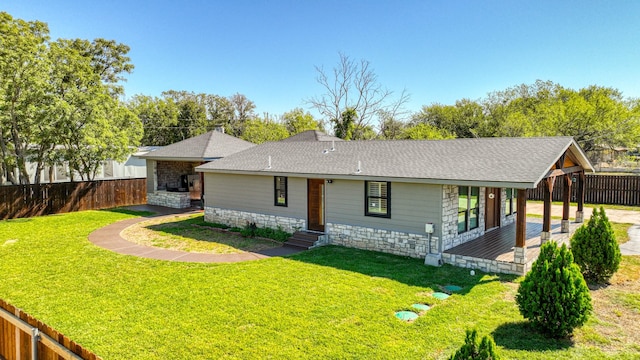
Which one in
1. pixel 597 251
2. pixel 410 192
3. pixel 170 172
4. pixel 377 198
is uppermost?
pixel 170 172

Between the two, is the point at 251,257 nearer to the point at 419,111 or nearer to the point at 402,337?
the point at 402,337

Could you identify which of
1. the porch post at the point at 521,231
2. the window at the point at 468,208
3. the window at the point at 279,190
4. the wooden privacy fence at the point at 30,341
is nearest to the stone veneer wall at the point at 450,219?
the window at the point at 468,208

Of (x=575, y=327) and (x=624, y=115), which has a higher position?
(x=624, y=115)

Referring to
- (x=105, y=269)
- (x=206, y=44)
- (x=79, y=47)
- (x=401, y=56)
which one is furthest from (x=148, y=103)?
(x=105, y=269)

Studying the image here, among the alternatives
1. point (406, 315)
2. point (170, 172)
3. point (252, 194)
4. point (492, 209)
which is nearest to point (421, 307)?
point (406, 315)

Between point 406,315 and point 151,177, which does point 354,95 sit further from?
point 406,315

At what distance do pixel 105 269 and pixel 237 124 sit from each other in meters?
46.1

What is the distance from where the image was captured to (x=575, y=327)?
5953 millimetres

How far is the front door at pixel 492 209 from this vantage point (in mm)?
12805

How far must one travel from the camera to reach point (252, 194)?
48.6 ft

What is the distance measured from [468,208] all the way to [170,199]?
16.1 metres

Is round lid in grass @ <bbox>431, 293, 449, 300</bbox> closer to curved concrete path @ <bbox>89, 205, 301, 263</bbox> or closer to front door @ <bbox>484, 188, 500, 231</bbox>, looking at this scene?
curved concrete path @ <bbox>89, 205, 301, 263</bbox>

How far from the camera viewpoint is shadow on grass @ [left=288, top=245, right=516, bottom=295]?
28.3 feet

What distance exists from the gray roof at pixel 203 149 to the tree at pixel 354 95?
15862 mm
